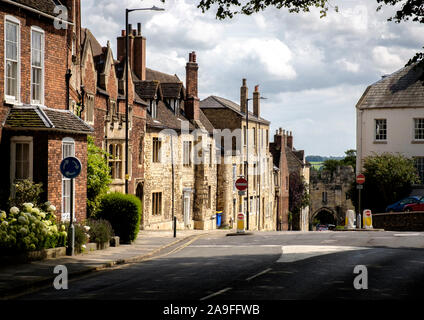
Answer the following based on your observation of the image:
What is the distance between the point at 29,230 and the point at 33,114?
468 cm

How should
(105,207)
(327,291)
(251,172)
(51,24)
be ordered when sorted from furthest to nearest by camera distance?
(251,172)
(105,207)
(51,24)
(327,291)

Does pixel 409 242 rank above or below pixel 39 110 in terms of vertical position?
below

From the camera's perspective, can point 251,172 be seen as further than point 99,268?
Yes

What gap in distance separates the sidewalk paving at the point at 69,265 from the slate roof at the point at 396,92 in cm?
3293

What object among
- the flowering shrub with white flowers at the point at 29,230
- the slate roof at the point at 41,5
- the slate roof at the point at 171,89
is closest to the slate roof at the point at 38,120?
the flowering shrub with white flowers at the point at 29,230

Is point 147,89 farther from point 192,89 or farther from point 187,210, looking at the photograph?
point 187,210

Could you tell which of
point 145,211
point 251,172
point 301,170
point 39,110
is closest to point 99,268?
point 39,110

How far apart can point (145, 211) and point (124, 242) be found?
14499mm

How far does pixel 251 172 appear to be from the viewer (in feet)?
213

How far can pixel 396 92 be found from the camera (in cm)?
5431

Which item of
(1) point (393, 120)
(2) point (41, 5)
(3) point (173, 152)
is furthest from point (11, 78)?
(1) point (393, 120)

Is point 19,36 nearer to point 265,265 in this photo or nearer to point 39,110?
point 39,110

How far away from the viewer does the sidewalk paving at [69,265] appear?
14.4 m

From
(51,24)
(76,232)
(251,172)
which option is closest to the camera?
(76,232)
